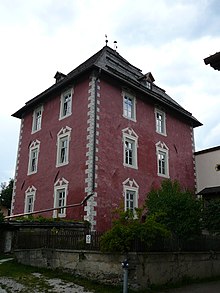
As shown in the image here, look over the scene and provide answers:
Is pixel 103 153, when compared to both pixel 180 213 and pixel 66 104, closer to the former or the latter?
pixel 66 104

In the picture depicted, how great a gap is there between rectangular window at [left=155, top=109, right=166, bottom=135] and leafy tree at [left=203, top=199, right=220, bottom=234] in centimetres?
937

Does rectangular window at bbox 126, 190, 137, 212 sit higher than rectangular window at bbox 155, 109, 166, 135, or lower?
lower

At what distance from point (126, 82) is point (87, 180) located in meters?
7.77

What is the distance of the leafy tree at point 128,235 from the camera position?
11094 millimetres

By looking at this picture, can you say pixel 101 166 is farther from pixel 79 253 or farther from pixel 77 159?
pixel 79 253

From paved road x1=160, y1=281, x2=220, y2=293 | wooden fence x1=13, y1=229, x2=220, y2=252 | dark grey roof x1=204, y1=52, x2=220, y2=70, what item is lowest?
paved road x1=160, y1=281, x2=220, y2=293

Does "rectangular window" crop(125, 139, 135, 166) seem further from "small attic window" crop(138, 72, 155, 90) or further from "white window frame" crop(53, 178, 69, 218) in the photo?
"small attic window" crop(138, 72, 155, 90)

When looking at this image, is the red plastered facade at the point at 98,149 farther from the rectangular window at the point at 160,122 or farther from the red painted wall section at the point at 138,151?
the rectangular window at the point at 160,122

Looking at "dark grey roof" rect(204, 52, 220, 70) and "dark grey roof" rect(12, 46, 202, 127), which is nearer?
"dark grey roof" rect(204, 52, 220, 70)

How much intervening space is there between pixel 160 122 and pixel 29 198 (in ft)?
37.5

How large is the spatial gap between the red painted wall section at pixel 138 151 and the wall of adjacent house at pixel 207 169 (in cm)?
65

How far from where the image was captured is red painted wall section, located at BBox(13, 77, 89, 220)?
2028cm

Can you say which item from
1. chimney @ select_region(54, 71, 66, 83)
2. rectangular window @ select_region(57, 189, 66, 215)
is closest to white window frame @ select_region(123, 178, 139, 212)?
rectangular window @ select_region(57, 189, 66, 215)

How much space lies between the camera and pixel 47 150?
2392 cm
